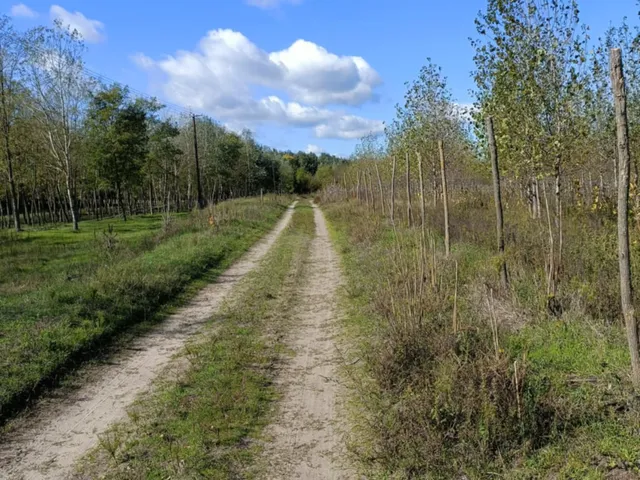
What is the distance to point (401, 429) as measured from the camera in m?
4.38

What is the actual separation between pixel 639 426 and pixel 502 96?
5.88m

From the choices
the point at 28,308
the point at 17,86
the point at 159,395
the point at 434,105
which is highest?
the point at 17,86

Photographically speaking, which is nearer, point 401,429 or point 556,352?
point 401,429

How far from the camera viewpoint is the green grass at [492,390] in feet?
12.6

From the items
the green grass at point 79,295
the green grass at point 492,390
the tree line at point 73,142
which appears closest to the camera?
the green grass at point 492,390

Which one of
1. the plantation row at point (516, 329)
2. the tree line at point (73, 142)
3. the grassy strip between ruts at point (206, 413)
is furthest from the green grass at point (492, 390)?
the tree line at point (73, 142)

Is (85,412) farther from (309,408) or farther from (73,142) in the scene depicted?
(73,142)

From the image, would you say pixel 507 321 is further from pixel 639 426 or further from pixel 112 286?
pixel 112 286

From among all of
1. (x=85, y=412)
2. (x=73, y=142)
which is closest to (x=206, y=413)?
(x=85, y=412)

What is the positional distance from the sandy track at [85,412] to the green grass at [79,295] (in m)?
0.49

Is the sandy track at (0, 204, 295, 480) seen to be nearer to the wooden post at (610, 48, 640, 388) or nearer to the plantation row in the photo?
the plantation row

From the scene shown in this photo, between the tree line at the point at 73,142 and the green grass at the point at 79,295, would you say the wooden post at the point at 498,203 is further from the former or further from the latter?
the tree line at the point at 73,142

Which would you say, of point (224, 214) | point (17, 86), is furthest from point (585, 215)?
point (17, 86)

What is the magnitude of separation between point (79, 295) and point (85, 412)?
174 inches
